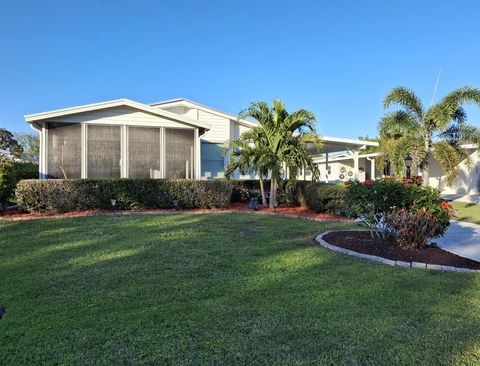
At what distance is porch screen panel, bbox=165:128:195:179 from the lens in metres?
12.0

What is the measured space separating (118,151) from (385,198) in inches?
347

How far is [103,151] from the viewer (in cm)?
1143

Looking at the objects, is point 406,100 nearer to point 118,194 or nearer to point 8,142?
point 118,194

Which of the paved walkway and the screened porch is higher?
the screened porch

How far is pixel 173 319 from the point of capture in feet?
9.86

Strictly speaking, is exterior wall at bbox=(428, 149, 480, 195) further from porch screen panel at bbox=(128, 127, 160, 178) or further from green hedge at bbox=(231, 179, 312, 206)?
porch screen panel at bbox=(128, 127, 160, 178)

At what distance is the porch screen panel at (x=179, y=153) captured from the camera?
39.5 ft

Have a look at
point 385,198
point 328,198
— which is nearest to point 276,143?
point 328,198

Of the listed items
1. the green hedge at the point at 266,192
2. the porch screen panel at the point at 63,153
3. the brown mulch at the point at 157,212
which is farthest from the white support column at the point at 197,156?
the porch screen panel at the point at 63,153

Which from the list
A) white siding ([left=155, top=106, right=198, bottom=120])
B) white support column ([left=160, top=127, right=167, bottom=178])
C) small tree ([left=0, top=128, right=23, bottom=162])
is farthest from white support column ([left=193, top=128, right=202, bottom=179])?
small tree ([left=0, top=128, right=23, bottom=162])

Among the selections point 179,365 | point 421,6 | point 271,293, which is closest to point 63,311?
point 179,365

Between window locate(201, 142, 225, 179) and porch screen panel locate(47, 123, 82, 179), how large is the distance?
4737 millimetres

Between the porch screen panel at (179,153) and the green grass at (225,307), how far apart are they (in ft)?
20.4

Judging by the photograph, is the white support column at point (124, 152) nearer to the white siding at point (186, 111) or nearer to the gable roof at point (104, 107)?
the gable roof at point (104, 107)
